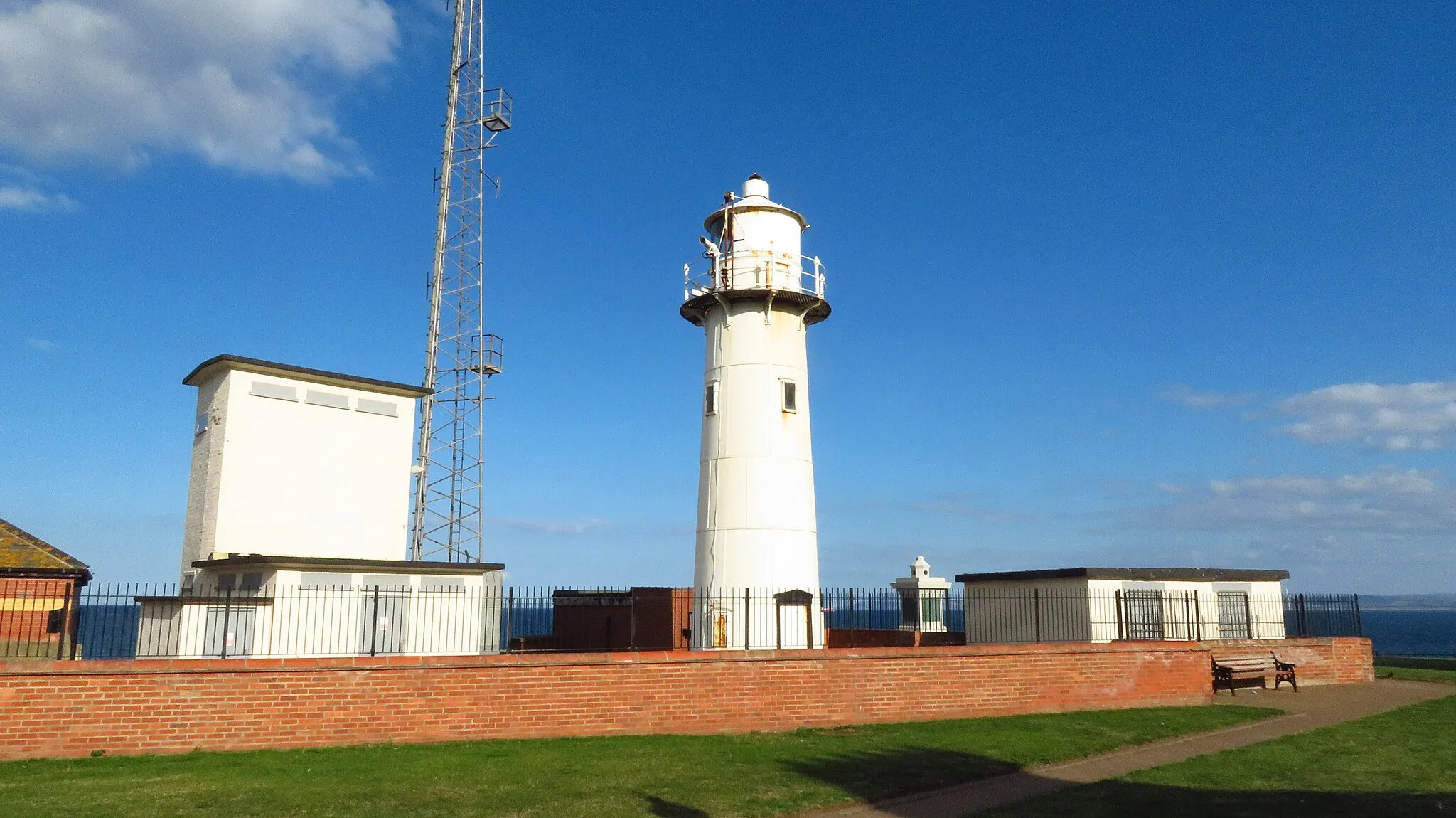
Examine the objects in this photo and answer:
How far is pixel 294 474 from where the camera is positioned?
806 inches

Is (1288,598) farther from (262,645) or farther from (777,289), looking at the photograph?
(262,645)

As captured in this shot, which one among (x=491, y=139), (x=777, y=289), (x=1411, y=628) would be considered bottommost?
(x=1411, y=628)

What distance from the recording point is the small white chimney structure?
98.5 ft

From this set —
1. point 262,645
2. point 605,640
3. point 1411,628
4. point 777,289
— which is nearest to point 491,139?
point 777,289

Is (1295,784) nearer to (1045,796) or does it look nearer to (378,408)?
(1045,796)

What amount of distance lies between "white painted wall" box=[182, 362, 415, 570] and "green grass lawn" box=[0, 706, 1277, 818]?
738 cm

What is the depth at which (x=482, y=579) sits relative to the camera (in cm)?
1981

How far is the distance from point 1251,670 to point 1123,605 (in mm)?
2910

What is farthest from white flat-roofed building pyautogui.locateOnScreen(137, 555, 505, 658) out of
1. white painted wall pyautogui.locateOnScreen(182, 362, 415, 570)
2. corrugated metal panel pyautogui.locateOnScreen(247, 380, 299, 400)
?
corrugated metal panel pyautogui.locateOnScreen(247, 380, 299, 400)

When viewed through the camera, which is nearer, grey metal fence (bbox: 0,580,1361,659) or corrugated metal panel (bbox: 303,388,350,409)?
grey metal fence (bbox: 0,580,1361,659)

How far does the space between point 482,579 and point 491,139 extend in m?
18.6

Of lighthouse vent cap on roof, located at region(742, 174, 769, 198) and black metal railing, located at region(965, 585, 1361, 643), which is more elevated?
lighthouse vent cap on roof, located at region(742, 174, 769, 198)

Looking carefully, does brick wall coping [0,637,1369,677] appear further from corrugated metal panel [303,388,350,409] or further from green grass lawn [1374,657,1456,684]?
green grass lawn [1374,657,1456,684]

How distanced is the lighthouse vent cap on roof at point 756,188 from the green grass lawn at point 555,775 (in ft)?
44.8
